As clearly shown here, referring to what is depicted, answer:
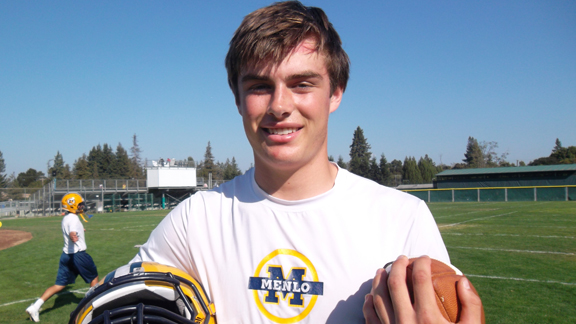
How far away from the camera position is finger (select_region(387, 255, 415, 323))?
1.08 meters

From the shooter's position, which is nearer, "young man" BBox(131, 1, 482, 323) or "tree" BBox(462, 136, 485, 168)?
"young man" BBox(131, 1, 482, 323)

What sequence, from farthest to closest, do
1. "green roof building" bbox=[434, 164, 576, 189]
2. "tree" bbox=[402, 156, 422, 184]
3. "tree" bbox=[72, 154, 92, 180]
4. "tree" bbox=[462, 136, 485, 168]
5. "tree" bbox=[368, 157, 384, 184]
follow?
"tree" bbox=[462, 136, 485, 168] < "tree" bbox=[72, 154, 92, 180] < "tree" bbox=[402, 156, 422, 184] < "tree" bbox=[368, 157, 384, 184] < "green roof building" bbox=[434, 164, 576, 189]

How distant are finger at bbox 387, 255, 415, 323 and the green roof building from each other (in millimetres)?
49767

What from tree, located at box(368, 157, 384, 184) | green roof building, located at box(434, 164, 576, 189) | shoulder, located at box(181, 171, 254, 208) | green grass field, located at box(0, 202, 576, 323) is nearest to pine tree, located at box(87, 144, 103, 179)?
tree, located at box(368, 157, 384, 184)

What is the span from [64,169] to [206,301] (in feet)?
357

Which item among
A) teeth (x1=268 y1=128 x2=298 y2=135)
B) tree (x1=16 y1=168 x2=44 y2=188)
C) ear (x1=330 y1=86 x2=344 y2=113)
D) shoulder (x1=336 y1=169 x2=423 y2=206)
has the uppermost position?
tree (x1=16 y1=168 x2=44 y2=188)

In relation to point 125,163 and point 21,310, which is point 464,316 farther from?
point 125,163

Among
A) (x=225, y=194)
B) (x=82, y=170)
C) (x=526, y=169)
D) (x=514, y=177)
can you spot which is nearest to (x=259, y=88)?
(x=225, y=194)

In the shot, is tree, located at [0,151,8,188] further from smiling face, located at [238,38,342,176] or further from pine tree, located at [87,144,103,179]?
smiling face, located at [238,38,342,176]

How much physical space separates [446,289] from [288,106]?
88cm

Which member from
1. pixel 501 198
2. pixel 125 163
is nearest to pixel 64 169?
pixel 125 163

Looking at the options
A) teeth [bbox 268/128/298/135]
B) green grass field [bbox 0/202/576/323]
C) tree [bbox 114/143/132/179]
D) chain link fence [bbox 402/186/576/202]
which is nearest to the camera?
teeth [bbox 268/128/298/135]

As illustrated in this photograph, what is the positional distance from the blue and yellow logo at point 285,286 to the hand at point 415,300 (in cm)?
35

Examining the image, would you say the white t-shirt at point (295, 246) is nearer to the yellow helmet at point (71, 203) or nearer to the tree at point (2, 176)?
the yellow helmet at point (71, 203)
